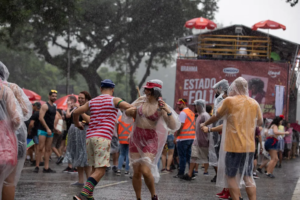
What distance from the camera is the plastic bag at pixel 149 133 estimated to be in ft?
21.9

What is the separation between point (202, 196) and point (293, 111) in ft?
85.1

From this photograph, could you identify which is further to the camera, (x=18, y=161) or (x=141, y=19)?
(x=141, y=19)

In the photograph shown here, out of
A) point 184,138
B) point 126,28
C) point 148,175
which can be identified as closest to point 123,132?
point 184,138

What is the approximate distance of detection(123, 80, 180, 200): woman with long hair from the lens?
666 centimetres

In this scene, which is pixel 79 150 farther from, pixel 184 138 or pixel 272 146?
pixel 272 146

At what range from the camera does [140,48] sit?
36500mm

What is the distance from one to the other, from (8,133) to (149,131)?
7.46 feet

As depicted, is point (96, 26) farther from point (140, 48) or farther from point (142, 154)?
point (142, 154)

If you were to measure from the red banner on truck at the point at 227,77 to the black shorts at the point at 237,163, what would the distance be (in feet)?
60.1

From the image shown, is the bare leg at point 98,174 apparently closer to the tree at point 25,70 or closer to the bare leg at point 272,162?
the bare leg at point 272,162

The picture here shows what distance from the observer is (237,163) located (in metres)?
6.18

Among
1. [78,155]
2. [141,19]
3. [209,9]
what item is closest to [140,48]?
[141,19]

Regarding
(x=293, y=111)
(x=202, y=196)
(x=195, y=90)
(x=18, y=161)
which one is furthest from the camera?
(x=293, y=111)

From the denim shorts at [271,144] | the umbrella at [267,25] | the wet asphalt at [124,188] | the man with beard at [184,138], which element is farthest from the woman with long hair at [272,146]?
the umbrella at [267,25]
